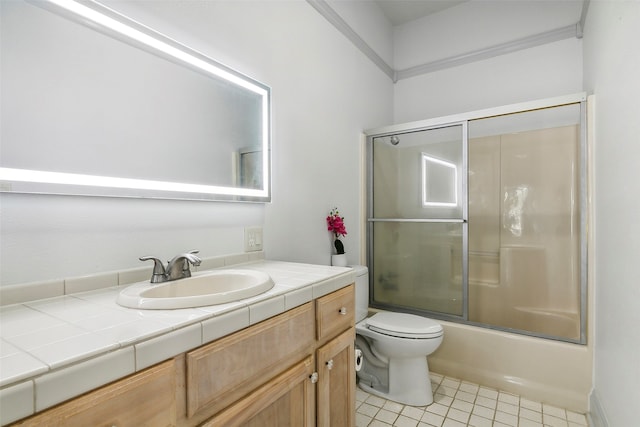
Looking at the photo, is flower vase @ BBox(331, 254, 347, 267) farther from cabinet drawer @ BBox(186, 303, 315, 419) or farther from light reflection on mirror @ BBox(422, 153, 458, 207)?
cabinet drawer @ BBox(186, 303, 315, 419)

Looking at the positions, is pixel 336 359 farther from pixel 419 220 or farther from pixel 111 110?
pixel 419 220

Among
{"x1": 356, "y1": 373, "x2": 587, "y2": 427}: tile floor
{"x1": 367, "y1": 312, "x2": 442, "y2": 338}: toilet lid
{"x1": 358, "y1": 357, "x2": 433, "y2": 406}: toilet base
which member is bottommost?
{"x1": 356, "y1": 373, "x2": 587, "y2": 427}: tile floor

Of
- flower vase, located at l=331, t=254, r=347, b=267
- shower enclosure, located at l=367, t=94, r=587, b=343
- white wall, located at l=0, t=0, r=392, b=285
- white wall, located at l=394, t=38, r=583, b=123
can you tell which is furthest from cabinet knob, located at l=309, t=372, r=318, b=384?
white wall, located at l=394, t=38, r=583, b=123

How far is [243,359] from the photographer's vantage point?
793mm

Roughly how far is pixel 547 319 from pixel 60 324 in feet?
7.83

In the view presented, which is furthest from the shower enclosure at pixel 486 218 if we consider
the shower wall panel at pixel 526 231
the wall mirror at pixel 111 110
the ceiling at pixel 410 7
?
the wall mirror at pixel 111 110

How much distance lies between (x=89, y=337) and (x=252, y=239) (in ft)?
2.96

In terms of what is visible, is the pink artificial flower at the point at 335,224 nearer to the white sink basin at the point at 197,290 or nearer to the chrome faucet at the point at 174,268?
the white sink basin at the point at 197,290

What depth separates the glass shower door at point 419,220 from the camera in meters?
2.19

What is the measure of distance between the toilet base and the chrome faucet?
137 centimetres

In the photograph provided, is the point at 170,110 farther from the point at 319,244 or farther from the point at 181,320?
the point at 319,244

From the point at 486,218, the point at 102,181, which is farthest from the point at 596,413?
the point at 102,181

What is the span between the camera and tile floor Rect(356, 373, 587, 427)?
164 centimetres

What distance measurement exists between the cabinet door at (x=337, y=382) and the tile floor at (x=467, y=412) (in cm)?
52
